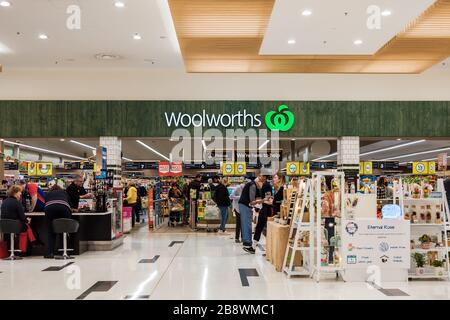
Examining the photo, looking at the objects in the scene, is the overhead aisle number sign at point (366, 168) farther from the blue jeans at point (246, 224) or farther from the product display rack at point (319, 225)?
the product display rack at point (319, 225)

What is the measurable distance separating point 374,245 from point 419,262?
73cm

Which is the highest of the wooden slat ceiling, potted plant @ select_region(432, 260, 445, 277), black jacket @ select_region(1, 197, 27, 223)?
the wooden slat ceiling

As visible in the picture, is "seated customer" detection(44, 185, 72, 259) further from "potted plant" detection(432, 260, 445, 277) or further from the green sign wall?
"potted plant" detection(432, 260, 445, 277)

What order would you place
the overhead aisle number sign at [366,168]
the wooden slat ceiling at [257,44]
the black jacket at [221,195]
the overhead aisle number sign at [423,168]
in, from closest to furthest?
the wooden slat ceiling at [257,44] → the black jacket at [221,195] → the overhead aisle number sign at [366,168] → the overhead aisle number sign at [423,168]

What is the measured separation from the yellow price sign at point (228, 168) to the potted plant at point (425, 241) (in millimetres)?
11050

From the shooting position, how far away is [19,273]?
23.3 ft

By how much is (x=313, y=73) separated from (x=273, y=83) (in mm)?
1067

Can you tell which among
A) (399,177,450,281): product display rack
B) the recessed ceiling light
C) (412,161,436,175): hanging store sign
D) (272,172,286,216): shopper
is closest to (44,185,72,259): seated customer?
(272,172,286,216): shopper

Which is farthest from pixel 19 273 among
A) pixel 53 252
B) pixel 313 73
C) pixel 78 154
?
pixel 78 154

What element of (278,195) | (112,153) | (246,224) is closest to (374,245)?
(278,195)

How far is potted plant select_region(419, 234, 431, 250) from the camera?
6.69m

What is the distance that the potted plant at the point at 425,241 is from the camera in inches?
263

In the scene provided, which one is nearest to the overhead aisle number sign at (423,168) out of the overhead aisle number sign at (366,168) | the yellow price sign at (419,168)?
the yellow price sign at (419,168)

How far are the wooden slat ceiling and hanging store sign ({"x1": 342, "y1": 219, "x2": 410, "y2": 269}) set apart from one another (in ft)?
12.0
